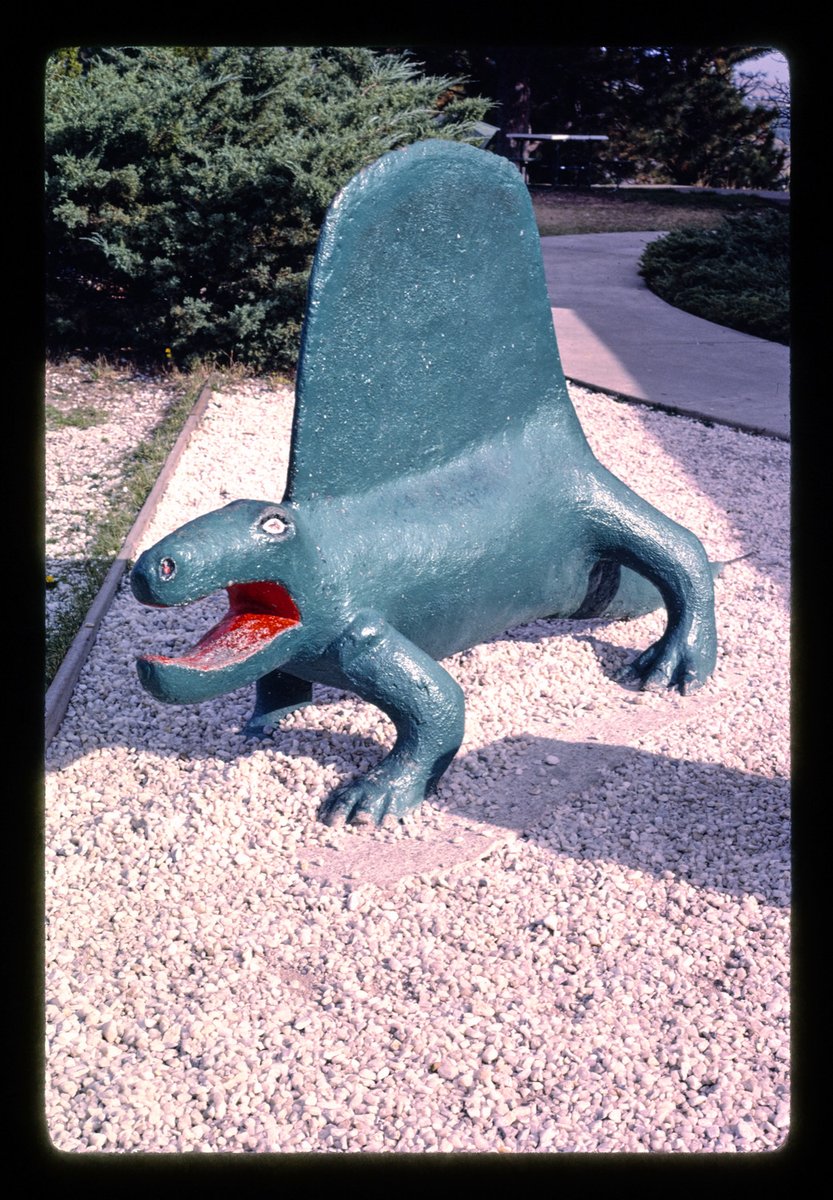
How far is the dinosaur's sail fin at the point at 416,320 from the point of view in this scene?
10.7 ft

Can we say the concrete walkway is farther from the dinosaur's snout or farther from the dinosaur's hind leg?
the dinosaur's snout

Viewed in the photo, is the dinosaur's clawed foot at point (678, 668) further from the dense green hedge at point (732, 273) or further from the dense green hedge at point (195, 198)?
the dense green hedge at point (732, 273)

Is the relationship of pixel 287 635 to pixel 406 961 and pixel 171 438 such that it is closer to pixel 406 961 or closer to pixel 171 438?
pixel 406 961

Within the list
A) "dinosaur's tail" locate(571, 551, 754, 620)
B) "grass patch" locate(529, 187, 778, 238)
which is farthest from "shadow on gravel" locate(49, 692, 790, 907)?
"grass patch" locate(529, 187, 778, 238)

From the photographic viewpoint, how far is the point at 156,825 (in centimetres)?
353

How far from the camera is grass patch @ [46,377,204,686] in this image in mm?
4623

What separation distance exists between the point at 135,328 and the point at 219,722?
4743mm

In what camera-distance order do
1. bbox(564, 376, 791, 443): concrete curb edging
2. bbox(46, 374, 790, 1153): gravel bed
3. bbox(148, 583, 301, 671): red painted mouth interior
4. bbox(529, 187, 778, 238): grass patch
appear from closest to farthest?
bbox(46, 374, 790, 1153): gravel bed
bbox(148, 583, 301, 671): red painted mouth interior
bbox(564, 376, 791, 443): concrete curb edging
bbox(529, 187, 778, 238): grass patch

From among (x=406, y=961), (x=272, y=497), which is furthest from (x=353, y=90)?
(x=406, y=961)

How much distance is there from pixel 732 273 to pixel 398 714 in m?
7.99

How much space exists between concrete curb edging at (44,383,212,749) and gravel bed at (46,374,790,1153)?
63mm

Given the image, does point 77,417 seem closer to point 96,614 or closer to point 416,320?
point 96,614

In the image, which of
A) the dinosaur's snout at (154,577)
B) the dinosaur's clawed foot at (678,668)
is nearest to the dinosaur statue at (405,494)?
the dinosaur's snout at (154,577)

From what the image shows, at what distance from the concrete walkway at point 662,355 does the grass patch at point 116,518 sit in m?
2.52
